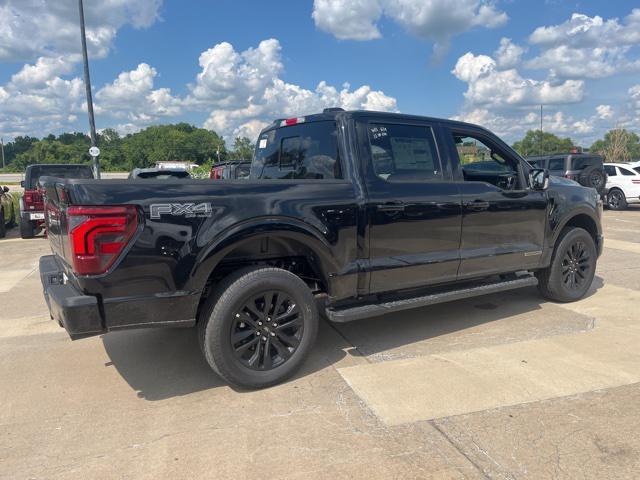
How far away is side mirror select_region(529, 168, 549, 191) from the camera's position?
4.86 m

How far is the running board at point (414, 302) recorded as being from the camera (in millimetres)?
3791

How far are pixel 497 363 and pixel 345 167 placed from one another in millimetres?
1957

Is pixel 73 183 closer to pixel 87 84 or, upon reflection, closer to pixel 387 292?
pixel 387 292

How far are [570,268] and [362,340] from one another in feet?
8.87

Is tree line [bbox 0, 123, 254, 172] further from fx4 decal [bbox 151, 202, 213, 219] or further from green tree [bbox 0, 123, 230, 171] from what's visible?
fx4 decal [bbox 151, 202, 213, 219]

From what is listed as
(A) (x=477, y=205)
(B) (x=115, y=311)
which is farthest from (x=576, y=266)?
(B) (x=115, y=311)

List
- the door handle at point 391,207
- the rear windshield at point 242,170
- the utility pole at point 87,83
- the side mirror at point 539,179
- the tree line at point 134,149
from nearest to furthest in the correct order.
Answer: the door handle at point 391,207
the side mirror at point 539,179
the rear windshield at point 242,170
the utility pole at point 87,83
the tree line at point 134,149

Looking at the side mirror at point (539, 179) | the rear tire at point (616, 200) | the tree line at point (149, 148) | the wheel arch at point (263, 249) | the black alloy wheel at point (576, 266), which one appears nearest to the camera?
the wheel arch at point (263, 249)

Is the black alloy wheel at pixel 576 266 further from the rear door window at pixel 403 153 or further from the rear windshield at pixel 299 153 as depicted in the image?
the rear windshield at pixel 299 153

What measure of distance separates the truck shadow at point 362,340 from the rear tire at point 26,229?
27.6 feet

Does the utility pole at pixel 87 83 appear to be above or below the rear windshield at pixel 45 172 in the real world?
above

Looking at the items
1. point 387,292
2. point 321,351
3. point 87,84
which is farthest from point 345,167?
point 87,84

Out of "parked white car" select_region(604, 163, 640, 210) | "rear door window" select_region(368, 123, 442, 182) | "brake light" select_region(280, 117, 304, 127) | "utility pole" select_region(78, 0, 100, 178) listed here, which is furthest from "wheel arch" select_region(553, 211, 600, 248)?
"utility pole" select_region(78, 0, 100, 178)

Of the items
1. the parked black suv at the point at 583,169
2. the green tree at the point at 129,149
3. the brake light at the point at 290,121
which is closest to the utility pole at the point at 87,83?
the brake light at the point at 290,121
